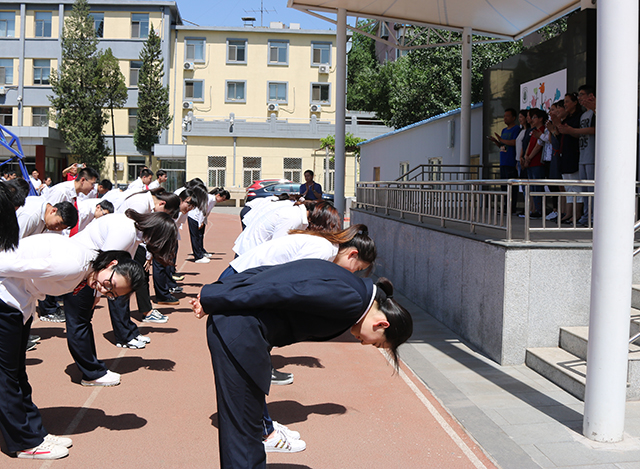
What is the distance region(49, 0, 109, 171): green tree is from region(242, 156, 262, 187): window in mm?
9725

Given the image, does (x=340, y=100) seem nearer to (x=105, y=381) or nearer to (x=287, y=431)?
(x=105, y=381)

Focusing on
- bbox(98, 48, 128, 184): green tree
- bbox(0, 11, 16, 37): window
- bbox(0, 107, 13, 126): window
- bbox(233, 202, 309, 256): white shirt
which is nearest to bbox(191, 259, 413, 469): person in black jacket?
bbox(233, 202, 309, 256): white shirt

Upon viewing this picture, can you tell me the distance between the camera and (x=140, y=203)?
7.20 m

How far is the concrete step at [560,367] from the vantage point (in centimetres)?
517

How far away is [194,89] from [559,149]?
38611mm

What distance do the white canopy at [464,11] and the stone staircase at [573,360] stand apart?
7.43m

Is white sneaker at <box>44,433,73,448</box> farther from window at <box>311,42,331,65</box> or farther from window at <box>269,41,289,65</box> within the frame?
window at <box>311,42,331,65</box>

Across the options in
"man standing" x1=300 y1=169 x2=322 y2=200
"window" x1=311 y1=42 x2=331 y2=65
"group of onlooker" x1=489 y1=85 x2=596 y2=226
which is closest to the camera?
"group of onlooker" x1=489 y1=85 x2=596 y2=226

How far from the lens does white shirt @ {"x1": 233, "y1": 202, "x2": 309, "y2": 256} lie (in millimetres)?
6031

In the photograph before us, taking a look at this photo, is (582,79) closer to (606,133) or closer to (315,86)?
(606,133)

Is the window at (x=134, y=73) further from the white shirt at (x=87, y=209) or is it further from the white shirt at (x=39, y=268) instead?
the white shirt at (x=39, y=268)

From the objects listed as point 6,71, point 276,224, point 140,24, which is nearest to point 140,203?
point 276,224

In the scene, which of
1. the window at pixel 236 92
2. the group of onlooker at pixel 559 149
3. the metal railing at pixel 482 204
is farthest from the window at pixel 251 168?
the group of onlooker at pixel 559 149

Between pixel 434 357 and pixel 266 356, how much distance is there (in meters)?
3.83
